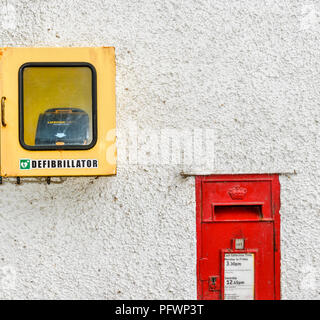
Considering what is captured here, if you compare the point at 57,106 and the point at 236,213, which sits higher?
the point at 57,106

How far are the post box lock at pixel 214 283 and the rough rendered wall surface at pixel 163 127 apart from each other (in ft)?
0.31

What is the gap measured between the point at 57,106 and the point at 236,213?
3.68ft

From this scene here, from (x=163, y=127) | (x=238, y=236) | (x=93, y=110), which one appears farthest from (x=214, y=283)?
(x=93, y=110)

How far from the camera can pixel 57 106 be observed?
1.87 m

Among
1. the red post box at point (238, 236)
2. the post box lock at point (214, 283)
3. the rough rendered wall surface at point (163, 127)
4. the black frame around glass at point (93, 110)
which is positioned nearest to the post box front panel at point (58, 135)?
the black frame around glass at point (93, 110)

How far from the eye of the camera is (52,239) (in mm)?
2078

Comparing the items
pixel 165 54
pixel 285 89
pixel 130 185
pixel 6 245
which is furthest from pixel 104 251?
pixel 285 89

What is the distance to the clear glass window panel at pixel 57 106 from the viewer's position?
1791mm

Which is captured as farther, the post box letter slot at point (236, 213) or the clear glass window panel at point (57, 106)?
the post box letter slot at point (236, 213)

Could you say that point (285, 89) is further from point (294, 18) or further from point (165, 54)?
point (165, 54)

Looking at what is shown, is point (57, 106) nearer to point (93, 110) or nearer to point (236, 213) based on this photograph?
point (93, 110)

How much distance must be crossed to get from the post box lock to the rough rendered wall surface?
0.10m

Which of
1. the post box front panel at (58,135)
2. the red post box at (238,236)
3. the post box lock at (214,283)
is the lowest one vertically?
the post box lock at (214,283)

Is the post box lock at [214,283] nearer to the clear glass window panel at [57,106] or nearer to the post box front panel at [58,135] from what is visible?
the post box front panel at [58,135]
